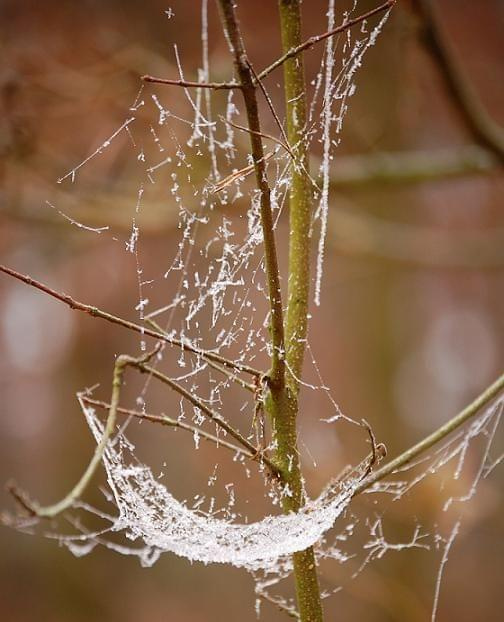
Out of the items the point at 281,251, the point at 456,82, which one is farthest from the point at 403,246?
the point at 281,251

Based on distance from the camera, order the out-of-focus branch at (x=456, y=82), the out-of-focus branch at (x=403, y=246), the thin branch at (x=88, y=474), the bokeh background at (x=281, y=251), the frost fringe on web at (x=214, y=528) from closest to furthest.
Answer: the thin branch at (x=88, y=474), the frost fringe on web at (x=214, y=528), the out-of-focus branch at (x=456, y=82), the bokeh background at (x=281, y=251), the out-of-focus branch at (x=403, y=246)

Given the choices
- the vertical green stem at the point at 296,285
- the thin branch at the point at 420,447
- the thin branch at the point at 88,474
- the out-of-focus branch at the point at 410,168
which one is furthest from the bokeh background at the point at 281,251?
the thin branch at the point at 88,474

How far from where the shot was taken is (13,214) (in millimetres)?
3125

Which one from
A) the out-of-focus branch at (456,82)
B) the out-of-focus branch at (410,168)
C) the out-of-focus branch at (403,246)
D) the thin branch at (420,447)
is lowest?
the thin branch at (420,447)

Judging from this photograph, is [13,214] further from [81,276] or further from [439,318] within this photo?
[439,318]

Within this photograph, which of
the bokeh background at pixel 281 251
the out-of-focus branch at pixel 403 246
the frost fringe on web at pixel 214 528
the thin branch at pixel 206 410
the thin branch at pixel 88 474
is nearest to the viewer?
the thin branch at pixel 88 474

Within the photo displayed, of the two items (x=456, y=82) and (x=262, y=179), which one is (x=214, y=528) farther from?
(x=456, y=82)

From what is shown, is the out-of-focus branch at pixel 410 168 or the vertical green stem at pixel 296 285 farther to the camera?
the out-of-focus branch at pixel 410 168

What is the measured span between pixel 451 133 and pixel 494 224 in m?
1.00

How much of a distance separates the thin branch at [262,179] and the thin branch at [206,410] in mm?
117

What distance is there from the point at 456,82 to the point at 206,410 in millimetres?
1964

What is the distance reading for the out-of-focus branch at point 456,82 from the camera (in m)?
2.32

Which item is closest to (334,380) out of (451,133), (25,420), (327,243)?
(451,133)

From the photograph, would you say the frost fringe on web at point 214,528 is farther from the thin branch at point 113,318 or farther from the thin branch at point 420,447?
the thin branch at point 113,318
